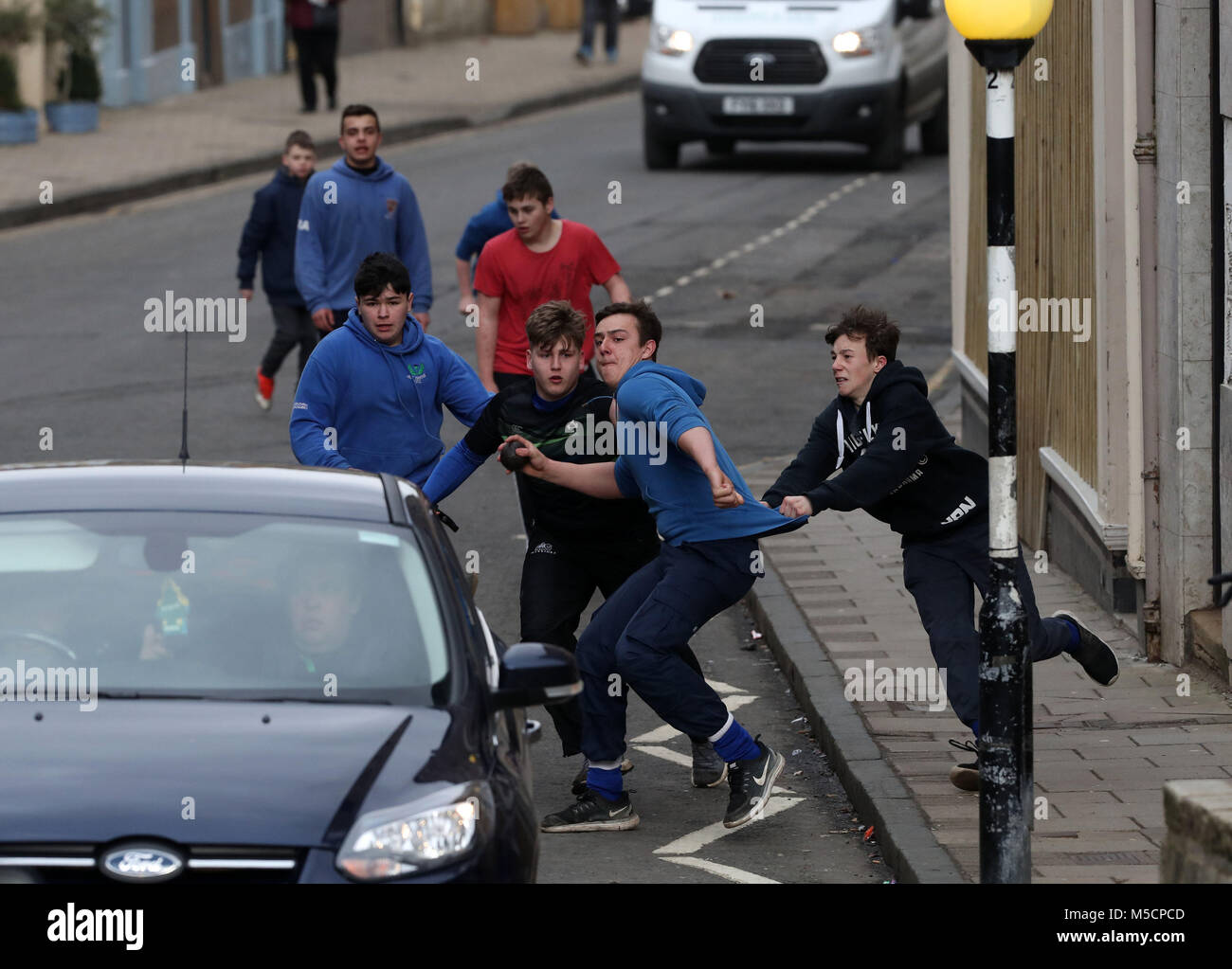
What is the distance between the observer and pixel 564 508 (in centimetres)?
817

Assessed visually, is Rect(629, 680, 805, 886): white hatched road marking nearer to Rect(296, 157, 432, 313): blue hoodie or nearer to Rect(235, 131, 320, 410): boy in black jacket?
Rect(296, 157, 432, 313): blue hoodie

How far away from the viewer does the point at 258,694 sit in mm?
5582

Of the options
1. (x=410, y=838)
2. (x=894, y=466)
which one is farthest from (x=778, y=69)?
(x=410, y=838)

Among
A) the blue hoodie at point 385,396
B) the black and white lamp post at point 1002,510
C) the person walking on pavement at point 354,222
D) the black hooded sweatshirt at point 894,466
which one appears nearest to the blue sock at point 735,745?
the black hooded sweatshirt at point 894,466

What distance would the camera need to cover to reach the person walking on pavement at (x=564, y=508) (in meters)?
7.94

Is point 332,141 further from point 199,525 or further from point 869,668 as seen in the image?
point 199,525

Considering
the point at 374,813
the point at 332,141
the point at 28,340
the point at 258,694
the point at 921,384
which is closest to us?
the point at 374,813

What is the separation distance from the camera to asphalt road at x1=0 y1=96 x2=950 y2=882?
812 cm

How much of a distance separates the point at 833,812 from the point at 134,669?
310 centimetres

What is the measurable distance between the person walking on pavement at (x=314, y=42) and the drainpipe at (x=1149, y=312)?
76.5 ft

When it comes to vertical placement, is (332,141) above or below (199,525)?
below

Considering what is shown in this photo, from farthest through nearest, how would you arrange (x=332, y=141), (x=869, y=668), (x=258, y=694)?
(x=332, y=141)
(x=869, y=668)
(x=258, y=694)

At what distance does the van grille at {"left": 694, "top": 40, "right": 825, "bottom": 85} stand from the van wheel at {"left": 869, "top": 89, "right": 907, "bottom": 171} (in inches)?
45.4
